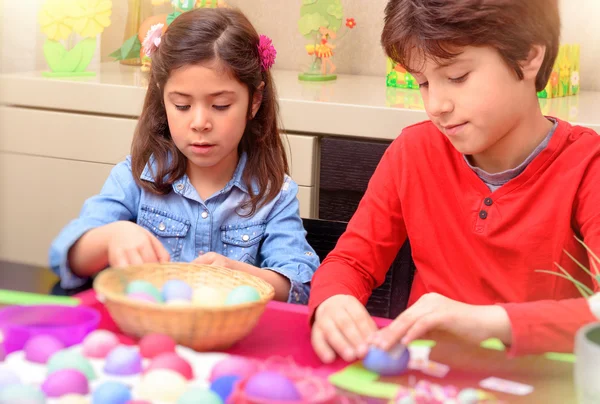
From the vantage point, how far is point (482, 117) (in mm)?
802

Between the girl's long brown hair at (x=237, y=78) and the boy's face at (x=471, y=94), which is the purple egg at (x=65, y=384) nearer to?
the boy's face at (x=471, y=94)

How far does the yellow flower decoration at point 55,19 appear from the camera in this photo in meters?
1.84

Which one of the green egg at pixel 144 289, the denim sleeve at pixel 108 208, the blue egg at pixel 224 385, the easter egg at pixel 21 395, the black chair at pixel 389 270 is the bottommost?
the black chair at pixel 389 270

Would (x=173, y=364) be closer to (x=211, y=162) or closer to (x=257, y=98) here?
(x=211, y=162)

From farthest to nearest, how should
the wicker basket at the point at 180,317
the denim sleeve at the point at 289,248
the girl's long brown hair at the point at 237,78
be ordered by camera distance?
the girl's long brown hair at the point at 237,78 < the denim sleeve at the point at 289,248 < the wicker basket at the point at 180,317

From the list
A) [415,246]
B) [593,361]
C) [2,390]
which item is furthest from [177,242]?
[593,361]

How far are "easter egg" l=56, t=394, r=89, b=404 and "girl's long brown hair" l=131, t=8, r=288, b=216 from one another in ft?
2.03

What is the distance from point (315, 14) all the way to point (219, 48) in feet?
2.70

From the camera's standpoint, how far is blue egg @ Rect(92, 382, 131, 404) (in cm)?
46

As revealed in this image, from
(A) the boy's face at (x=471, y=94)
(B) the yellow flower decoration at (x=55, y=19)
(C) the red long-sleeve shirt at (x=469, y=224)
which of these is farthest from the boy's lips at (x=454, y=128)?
(B) the yellow flower decoration at (x=55, y=19)

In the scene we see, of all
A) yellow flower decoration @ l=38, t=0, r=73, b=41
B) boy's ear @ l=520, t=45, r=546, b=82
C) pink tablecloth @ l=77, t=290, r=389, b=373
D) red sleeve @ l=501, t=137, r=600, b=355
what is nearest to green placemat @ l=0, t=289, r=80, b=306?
pink tablecloth @ l=77, t=290, r=389, b=373

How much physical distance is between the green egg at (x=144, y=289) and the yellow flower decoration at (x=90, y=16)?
1411 mm

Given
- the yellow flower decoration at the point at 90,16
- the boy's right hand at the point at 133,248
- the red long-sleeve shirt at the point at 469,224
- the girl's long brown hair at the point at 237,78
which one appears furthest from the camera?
the yellow flower decoration at the point at 90,16

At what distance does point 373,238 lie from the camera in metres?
0.93
